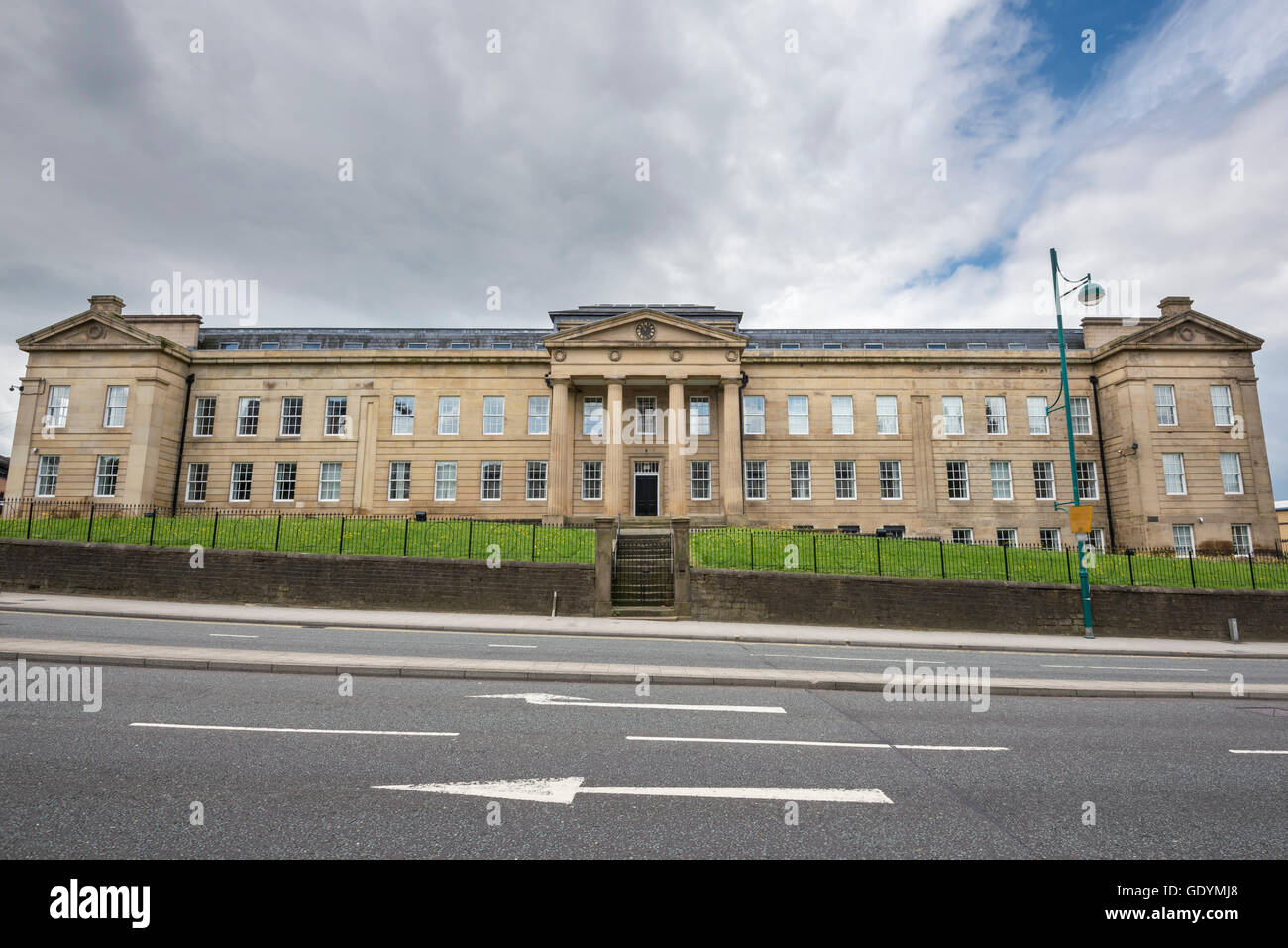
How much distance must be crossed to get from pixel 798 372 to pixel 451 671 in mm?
32941

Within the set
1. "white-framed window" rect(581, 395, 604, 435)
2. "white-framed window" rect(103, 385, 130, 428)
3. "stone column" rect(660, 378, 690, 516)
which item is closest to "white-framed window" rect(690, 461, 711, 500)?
"stone column" rect(660, 378, 690, 516)

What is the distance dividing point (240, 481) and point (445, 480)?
1238cm

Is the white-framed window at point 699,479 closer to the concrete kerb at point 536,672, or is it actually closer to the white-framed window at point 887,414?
the white-framed window at point 887,414

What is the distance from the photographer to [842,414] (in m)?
38.9

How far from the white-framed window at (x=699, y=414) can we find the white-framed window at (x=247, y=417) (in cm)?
2624

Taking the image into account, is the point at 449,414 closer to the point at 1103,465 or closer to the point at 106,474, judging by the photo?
the point at 106,474

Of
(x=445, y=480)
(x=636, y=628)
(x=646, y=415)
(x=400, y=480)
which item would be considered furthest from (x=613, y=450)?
(x=636, y=628)

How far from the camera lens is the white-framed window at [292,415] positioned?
1533 inches

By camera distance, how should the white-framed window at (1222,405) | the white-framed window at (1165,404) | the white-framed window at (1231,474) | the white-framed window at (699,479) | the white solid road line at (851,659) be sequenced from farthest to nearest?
the white-framed window at (699,479) < the white-framed window at (1222,405) < the white-framed window at (1165,404) < the white-framed window at (1231,474) < the white solid road line at (851,659)

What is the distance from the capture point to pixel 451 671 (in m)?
10.2

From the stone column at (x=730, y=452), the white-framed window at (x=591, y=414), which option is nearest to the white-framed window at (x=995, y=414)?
the stone column at (x=730, y=452)

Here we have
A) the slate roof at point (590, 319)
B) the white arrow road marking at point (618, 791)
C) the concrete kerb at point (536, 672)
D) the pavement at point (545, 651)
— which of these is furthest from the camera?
the slate roof at point (590, 319)
